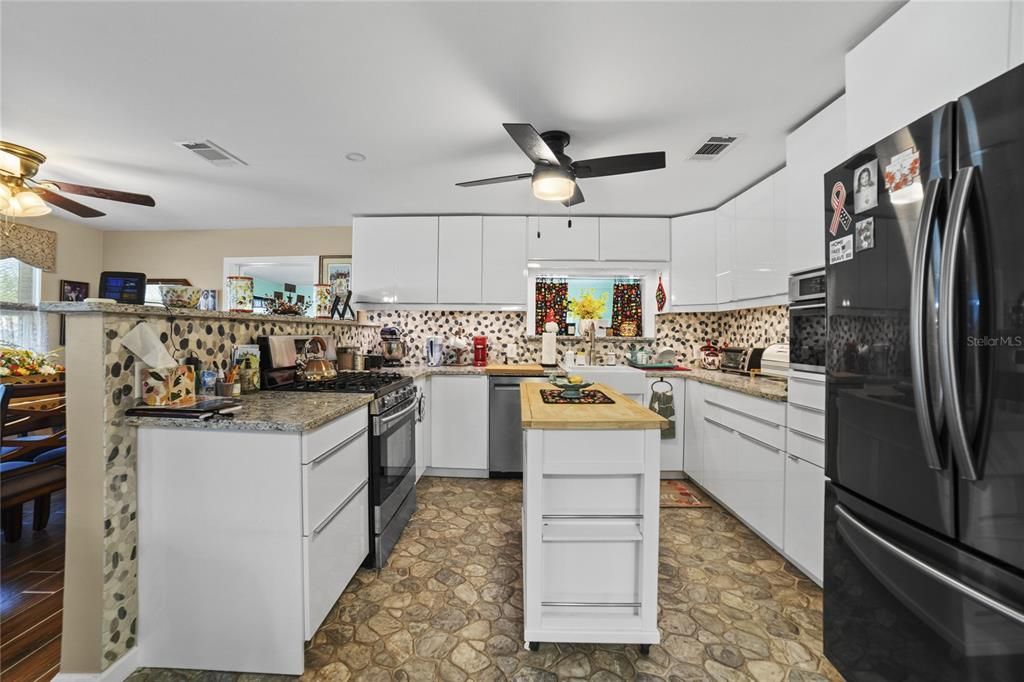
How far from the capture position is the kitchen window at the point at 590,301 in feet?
14.1

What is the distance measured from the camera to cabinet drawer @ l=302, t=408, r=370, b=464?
1.47 metres

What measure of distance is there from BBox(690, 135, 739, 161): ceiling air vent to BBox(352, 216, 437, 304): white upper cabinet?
7.69 feet

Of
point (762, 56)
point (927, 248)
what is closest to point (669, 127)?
point (762, 56)

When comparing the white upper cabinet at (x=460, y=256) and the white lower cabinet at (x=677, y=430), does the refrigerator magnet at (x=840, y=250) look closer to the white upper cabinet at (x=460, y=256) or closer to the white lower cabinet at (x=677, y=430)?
the white lower cabinet at (x=677, y=430)

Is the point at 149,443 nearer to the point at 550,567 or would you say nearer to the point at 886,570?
the point at 550,567

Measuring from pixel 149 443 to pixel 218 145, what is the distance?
2.08 meters

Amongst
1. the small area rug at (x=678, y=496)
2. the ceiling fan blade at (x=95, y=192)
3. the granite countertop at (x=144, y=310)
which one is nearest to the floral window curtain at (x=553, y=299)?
the small area rug at (x=678, y=496)

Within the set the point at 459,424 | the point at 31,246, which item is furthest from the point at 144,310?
the point at 31,246

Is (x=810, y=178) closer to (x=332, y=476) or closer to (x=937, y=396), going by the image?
(x=937, y=396)

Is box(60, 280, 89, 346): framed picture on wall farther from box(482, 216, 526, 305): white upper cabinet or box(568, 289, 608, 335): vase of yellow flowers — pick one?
box(568, 289, 608, 335): vase of yellow flowers

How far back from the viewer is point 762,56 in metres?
1.74

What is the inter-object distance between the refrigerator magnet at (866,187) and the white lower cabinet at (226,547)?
1.99 m

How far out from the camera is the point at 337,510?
1.72 metres

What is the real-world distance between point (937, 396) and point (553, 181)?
1.78 metres
